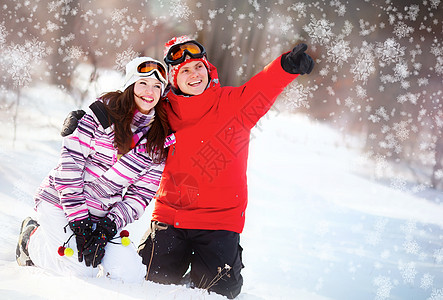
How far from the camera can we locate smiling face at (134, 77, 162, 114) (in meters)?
2.41

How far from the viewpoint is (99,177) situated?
2.44 meters

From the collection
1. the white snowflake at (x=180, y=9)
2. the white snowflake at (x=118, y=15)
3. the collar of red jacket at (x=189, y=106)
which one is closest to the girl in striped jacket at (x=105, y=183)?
the collar of red jacket at (x=189, y=106)

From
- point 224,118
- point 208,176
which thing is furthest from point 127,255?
point 224,118

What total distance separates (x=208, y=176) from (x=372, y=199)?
5367 millimetres

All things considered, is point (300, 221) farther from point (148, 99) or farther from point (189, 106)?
point (148, 99)

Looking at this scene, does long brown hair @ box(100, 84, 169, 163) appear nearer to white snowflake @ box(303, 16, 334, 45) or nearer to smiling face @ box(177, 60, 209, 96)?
smiling face @ box(177, 60, 209, 96)

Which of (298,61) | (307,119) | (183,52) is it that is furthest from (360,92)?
(183,52)

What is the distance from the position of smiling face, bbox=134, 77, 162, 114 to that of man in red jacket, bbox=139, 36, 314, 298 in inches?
7.2

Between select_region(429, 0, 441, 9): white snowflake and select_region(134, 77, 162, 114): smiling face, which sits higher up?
select_region(429, 0, 441, 9): white snowflake

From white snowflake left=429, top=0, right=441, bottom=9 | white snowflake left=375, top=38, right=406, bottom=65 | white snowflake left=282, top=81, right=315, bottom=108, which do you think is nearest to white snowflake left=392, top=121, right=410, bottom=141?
white snowflake left=375, top=38, right=406, bottom=65

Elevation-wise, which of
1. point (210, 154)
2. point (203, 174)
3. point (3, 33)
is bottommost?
point (203, 174)

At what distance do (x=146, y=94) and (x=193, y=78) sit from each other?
1.19 ft

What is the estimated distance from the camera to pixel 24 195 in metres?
5.44

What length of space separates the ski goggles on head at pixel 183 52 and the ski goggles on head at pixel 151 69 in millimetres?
171
